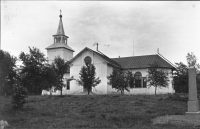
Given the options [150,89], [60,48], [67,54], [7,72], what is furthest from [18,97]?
[67,54]

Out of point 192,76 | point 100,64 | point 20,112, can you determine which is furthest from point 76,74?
point 192,76

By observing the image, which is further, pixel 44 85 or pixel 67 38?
pixel 67 38

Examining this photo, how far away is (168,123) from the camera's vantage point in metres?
11.4

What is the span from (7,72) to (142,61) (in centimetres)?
2345

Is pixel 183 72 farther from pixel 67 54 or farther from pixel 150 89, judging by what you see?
pixel 67 54

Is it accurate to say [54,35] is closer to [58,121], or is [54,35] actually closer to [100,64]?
[100,64]

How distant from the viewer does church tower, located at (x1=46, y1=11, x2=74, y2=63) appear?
2062 inches

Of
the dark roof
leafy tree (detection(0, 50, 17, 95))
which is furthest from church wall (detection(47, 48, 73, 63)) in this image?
the dark roof

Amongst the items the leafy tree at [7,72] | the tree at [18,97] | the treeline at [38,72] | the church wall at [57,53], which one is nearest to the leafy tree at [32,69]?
the treeline at [38,72]

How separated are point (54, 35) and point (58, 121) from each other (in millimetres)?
45641

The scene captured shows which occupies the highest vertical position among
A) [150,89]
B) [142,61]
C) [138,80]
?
[142,61]

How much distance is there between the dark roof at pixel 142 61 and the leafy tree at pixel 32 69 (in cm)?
1655

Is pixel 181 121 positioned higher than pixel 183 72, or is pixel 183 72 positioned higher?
pixel 183 72

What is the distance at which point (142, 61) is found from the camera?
4128 cm
